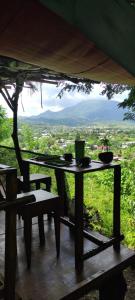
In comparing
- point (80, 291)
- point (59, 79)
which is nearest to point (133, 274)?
point (80, 291)

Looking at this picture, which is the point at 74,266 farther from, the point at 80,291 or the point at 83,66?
the point at 83,66

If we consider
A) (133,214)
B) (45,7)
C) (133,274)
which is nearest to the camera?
(45,7)

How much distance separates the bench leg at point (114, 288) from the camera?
2746 mm

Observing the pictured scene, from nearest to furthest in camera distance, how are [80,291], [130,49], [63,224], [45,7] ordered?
[45,7]
[130,49]
[80,291]
[63,224]

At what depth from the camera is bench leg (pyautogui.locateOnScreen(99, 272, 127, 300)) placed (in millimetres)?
2746

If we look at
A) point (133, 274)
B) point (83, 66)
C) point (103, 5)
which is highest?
point (103, 5)

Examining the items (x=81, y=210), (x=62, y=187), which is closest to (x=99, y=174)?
(x=62, y=187)

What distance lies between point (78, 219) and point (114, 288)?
0.85 m

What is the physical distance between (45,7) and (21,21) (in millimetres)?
197

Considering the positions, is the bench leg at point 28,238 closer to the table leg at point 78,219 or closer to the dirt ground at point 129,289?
the table leg at point 78,219

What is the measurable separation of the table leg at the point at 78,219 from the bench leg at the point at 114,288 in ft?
1.36

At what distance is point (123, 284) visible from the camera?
9.29 ft

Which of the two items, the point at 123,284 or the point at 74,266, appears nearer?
the point at 74,266

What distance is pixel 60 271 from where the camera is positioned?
98.3 inches
